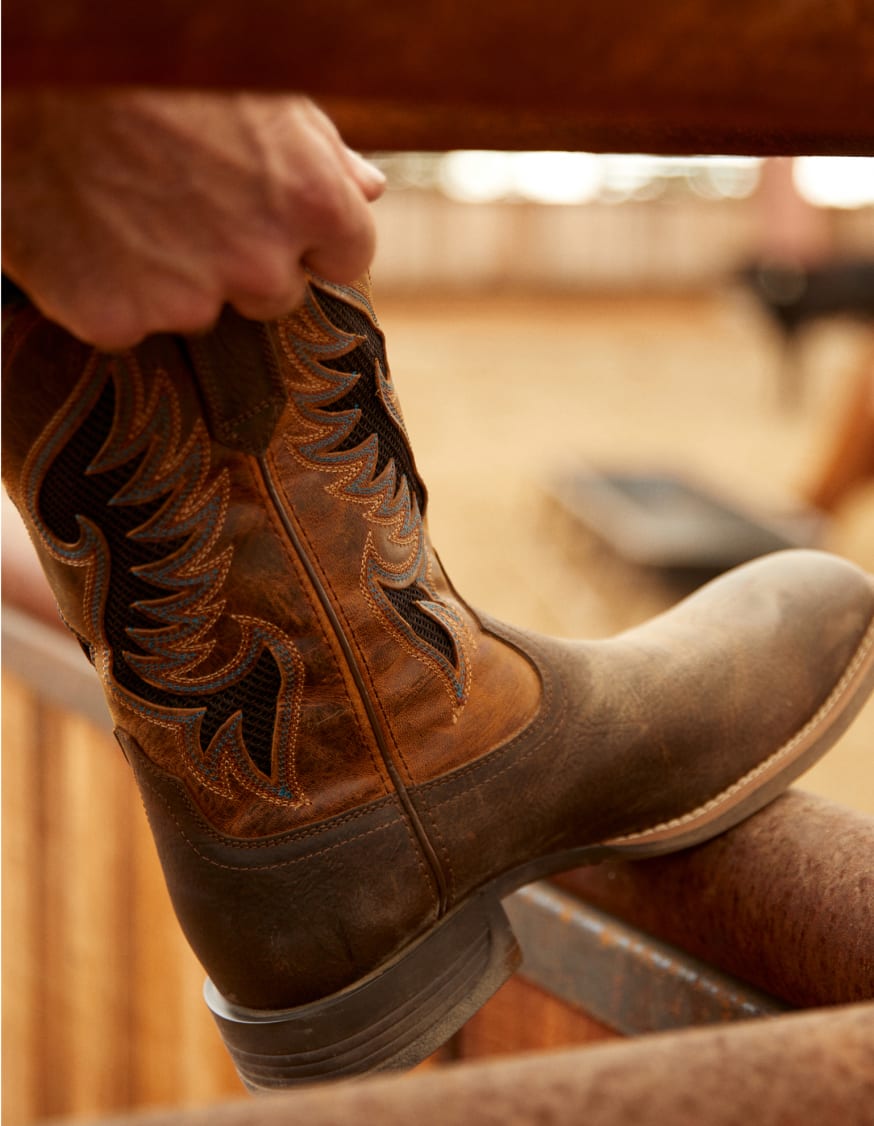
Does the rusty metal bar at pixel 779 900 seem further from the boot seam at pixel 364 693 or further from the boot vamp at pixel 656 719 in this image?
the boot seam at pixel 364 693

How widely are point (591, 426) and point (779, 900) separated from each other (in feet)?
16.4

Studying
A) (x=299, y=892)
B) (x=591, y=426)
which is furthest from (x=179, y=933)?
(x=591, y=426)

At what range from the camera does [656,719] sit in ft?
2.26

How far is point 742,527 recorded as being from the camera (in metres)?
3.31

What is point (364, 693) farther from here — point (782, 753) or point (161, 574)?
point (782, 753)

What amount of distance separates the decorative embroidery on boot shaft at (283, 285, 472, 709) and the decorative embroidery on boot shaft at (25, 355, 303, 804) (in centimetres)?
5

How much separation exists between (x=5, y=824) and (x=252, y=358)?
4.55 feet

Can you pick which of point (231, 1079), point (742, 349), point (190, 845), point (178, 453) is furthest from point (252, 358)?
point (742, 349)

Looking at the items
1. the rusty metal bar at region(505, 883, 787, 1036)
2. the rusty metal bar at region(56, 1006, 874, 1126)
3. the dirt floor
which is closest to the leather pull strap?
the rusty metal bar at region(56, 1006, 874, 1126)

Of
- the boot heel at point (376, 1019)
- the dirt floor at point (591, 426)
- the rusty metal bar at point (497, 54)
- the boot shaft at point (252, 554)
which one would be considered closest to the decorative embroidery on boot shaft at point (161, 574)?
the boot shaft at point (252, 554)

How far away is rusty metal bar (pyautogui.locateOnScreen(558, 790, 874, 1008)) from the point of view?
0.59m

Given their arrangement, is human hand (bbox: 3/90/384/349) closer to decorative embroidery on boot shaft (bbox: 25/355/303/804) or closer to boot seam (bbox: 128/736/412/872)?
decorative embroidery on boot shaft (bbox: 25/355/303/804)

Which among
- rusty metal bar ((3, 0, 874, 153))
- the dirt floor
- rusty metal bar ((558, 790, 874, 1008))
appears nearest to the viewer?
rusty metal bar ((3, 0, 874, 153))

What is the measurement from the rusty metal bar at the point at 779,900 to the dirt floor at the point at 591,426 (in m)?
0.98
